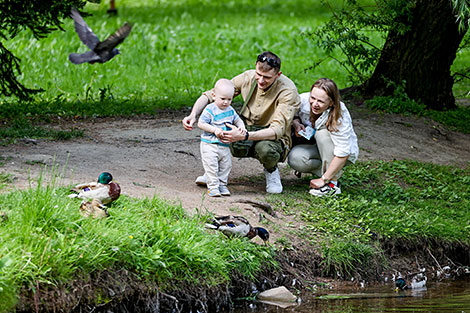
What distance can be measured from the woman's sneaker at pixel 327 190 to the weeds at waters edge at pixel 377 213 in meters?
0.06

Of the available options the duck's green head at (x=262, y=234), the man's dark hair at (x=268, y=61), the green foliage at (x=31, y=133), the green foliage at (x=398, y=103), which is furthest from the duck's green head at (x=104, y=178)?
the green foliage at (x=398, y=103)

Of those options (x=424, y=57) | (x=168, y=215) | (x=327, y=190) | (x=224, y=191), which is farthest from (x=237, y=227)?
(x=424, y=57)

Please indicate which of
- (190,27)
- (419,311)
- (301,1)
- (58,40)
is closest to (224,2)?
(301,1)

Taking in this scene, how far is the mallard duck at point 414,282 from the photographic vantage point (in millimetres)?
5829

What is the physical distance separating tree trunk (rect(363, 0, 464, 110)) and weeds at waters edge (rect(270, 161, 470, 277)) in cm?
293

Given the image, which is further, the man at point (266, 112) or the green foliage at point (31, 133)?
the green foliage at point (31, 133)

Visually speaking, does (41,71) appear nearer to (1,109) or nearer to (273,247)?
(1,109)

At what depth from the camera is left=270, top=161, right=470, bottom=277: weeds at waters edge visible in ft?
20.0

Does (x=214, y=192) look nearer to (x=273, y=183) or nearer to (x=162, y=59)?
(x=273, y=183)

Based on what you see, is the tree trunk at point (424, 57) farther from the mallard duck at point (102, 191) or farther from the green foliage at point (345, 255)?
the mallard duck at point (102, 191)

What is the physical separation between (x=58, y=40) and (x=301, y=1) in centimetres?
1352

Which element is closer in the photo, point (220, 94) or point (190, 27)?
point (220, 94)

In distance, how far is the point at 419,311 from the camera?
506cm

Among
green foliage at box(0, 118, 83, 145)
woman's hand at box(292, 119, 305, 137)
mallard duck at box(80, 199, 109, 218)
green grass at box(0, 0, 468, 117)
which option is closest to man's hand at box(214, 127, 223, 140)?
woman's hand at box(292, 119, 305, 137)
